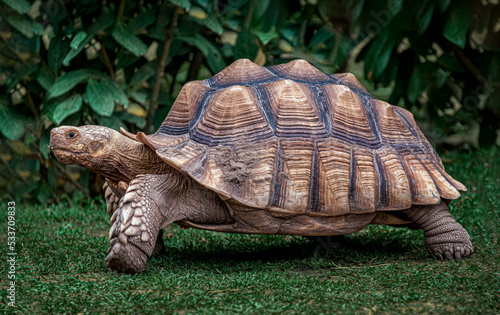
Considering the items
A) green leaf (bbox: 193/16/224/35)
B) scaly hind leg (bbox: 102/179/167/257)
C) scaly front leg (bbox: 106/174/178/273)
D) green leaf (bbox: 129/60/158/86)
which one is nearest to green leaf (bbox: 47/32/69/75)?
green leaf (bbox: 129/60/158/86)

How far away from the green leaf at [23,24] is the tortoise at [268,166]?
2.44m

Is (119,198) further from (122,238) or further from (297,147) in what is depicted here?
(297,147)

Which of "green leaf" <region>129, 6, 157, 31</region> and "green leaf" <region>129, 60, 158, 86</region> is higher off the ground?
"green leaf" <region>129, 6, 157, 31</region>

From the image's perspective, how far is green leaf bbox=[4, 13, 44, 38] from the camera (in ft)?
16.5

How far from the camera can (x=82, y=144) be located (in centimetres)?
307

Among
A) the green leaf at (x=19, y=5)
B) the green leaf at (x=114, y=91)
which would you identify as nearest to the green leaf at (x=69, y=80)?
the green leaf at (x=114, y=91)

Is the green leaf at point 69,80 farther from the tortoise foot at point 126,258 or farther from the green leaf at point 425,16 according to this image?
the green leaf at point 425,16

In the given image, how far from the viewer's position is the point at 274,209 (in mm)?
2869

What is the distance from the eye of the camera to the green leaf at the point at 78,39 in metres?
4.59

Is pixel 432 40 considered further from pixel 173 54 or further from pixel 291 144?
pixel 291 144

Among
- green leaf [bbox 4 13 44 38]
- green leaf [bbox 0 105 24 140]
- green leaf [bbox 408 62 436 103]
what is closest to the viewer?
green leaf [bbox 4 13 44 38]

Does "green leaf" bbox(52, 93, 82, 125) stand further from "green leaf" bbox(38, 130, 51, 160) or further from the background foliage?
"green leaf" bbox(38, 130, 51, 160)

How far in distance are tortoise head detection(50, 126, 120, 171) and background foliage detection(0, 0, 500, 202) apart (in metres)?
1.70

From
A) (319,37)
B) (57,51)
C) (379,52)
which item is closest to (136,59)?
(57,51)
